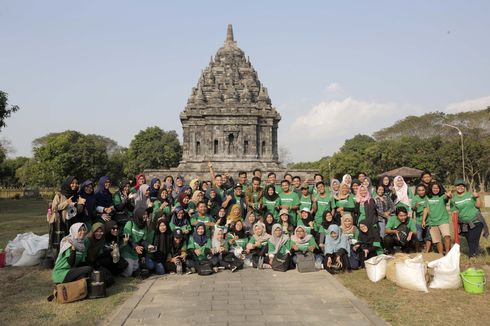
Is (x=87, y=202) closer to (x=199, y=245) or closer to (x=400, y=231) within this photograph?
(x=199, y=245)

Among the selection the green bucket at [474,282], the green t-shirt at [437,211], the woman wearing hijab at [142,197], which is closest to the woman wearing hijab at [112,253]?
the woman wearing hijab at [142,197]

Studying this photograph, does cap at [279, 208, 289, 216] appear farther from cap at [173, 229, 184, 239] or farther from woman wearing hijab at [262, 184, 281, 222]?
cap at [173, 229, 184, 239]

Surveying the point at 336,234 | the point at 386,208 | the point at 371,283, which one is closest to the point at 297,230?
the point at 336,234

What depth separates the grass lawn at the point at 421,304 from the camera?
20.0 feet

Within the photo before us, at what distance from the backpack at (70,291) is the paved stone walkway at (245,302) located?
2.84ft

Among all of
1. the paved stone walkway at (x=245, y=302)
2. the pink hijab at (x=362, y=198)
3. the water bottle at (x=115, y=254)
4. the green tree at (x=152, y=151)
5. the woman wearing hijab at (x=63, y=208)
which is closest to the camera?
the paved stone walkway at (x=245, y=302)

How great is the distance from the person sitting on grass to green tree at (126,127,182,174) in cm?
5812

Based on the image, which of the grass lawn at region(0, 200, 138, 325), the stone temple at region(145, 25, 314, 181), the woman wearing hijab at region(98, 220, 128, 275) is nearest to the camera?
the grass lawn at region(0, 200, 138, 325)

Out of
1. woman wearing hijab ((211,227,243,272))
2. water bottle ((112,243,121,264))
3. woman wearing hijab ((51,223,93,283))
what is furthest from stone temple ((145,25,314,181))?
woman wearing hijab ((51,223,93,283))

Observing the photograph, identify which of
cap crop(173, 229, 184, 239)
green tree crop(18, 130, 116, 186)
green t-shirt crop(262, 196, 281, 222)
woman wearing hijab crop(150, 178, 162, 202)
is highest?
green tree crop(18, 130, 116, 186)

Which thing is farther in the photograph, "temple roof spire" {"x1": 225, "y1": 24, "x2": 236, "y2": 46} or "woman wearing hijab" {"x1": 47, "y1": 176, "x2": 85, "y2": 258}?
"temple roof spire" {"x1": 225, "y1": 24, "x2": 236, "y2": 46}

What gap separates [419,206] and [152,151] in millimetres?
59058

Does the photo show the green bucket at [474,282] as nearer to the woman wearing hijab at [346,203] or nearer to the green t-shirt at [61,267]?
the woman wearing hijab at [346,203]

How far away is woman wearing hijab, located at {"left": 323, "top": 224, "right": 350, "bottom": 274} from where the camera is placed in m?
8.98
